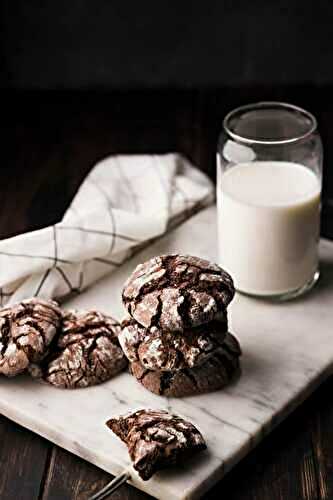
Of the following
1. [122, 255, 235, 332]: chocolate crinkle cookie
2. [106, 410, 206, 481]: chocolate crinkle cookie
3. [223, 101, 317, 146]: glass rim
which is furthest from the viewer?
[223, 101, 317, 146]: glass rim

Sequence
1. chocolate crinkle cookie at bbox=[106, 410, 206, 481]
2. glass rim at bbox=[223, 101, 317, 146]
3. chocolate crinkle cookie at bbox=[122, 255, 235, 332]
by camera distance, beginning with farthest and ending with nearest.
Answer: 1. glass rim at bbox=[223, 101, 317, 146]
2. chocolate crinkle cookie at bbox=[122, 255, 235, 332]
3. chocolate crinkle cookie at bbox=[106, 410, 206, 481]

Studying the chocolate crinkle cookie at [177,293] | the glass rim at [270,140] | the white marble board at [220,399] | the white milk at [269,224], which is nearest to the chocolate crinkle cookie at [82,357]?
the white marble board at [220,399]

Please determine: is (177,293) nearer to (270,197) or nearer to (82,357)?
(82,357)

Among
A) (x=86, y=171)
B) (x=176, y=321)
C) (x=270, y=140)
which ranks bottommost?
(x=86, y=171)

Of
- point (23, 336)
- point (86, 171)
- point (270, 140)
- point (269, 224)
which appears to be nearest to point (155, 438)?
point (23, 336)

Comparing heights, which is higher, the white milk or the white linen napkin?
the white milk

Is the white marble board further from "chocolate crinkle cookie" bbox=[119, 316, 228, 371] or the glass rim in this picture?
the glass rim

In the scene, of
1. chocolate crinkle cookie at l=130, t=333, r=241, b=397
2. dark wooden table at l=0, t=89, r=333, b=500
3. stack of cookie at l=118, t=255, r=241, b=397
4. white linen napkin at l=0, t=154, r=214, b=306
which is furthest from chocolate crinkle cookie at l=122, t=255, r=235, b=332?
white linen napkin at l=0, t=154, r=214, b=306
